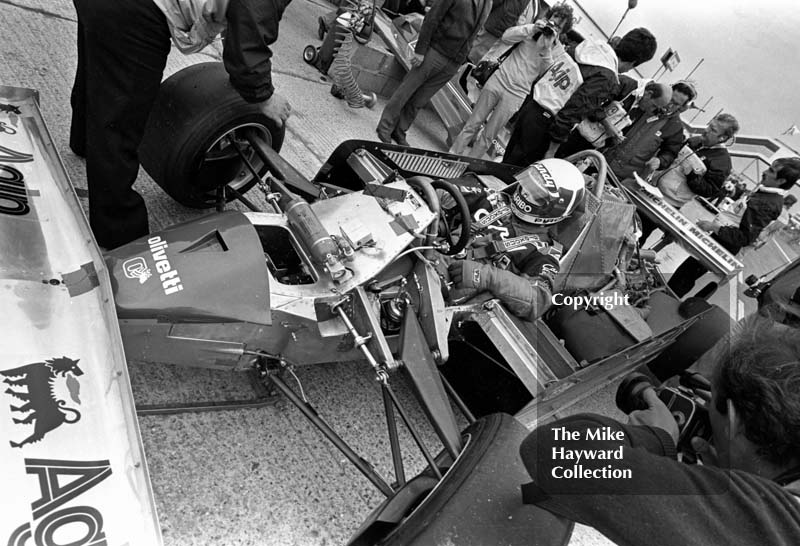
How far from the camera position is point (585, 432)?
4.33 ft

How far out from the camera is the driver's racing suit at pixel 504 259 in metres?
2.81

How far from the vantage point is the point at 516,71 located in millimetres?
5488

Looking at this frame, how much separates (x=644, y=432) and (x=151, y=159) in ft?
8.88

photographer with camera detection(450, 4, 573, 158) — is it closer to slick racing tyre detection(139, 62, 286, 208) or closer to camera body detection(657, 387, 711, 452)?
slick racing tyre detection(139, 62, 286, 208)

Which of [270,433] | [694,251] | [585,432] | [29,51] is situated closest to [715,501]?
[585,432]

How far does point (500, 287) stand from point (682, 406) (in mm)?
1214

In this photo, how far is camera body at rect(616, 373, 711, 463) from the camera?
1.50 metres

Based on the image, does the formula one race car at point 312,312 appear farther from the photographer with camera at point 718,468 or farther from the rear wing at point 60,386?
the photographer with camera at point 718,468

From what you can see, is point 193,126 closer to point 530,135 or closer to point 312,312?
point 312,312

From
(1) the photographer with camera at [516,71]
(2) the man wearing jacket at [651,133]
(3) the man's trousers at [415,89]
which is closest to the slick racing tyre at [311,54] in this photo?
(3) the man's trousers at [415,89]

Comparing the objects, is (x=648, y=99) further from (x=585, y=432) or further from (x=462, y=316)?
(x=585, y=432)

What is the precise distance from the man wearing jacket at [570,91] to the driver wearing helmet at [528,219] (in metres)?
1.61

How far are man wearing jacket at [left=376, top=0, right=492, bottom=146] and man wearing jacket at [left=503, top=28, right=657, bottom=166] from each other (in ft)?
2.78

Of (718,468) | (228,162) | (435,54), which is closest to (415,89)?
(435,54)
